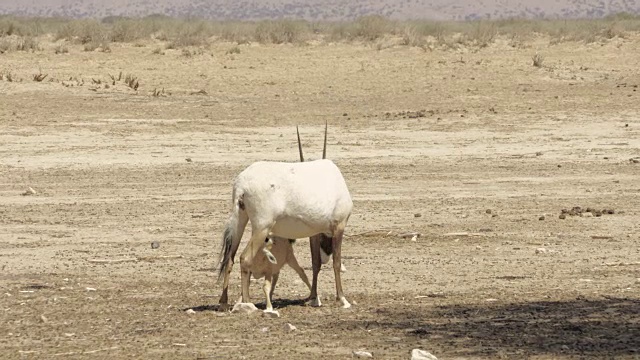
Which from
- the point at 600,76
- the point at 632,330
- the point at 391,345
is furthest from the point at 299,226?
the point at 600,76

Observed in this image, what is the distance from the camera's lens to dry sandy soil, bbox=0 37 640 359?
10.2 meters

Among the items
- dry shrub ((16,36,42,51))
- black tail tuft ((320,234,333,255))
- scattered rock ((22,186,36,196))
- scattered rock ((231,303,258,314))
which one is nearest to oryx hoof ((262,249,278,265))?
scattered rock ((231,303,258,314))

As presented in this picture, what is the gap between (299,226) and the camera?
36.1ft

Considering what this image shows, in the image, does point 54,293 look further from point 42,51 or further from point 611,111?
point 42,51

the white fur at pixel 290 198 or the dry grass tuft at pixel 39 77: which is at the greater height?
the white fur at pixel 290 198

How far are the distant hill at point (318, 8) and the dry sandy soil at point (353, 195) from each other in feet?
239

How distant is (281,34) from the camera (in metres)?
40.8

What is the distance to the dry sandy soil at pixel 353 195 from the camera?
10.2 metres

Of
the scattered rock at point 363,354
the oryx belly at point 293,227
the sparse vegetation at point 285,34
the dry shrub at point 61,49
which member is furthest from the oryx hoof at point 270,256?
the dry shrub at point 61,49

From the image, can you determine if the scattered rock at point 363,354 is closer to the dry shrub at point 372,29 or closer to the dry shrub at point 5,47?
the dry shrub at point 5,47

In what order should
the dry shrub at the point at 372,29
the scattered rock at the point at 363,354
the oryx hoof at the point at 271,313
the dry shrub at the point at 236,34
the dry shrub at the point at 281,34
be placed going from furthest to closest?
the dry shrub at the point at 372,29 < the dry shrub at the point at 236,34 < the dry shrub at the point at 281,34 < the oryx hoof at the point at 271,313 < the scattered rock at the point at 363,354

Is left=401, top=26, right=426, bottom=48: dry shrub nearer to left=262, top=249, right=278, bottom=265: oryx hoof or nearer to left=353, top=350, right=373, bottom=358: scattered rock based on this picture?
left=262, top=249, right=278, bottom=265: oryx hoof

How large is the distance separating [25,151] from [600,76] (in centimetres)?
1468

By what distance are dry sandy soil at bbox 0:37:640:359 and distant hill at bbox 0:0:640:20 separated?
239 feet
